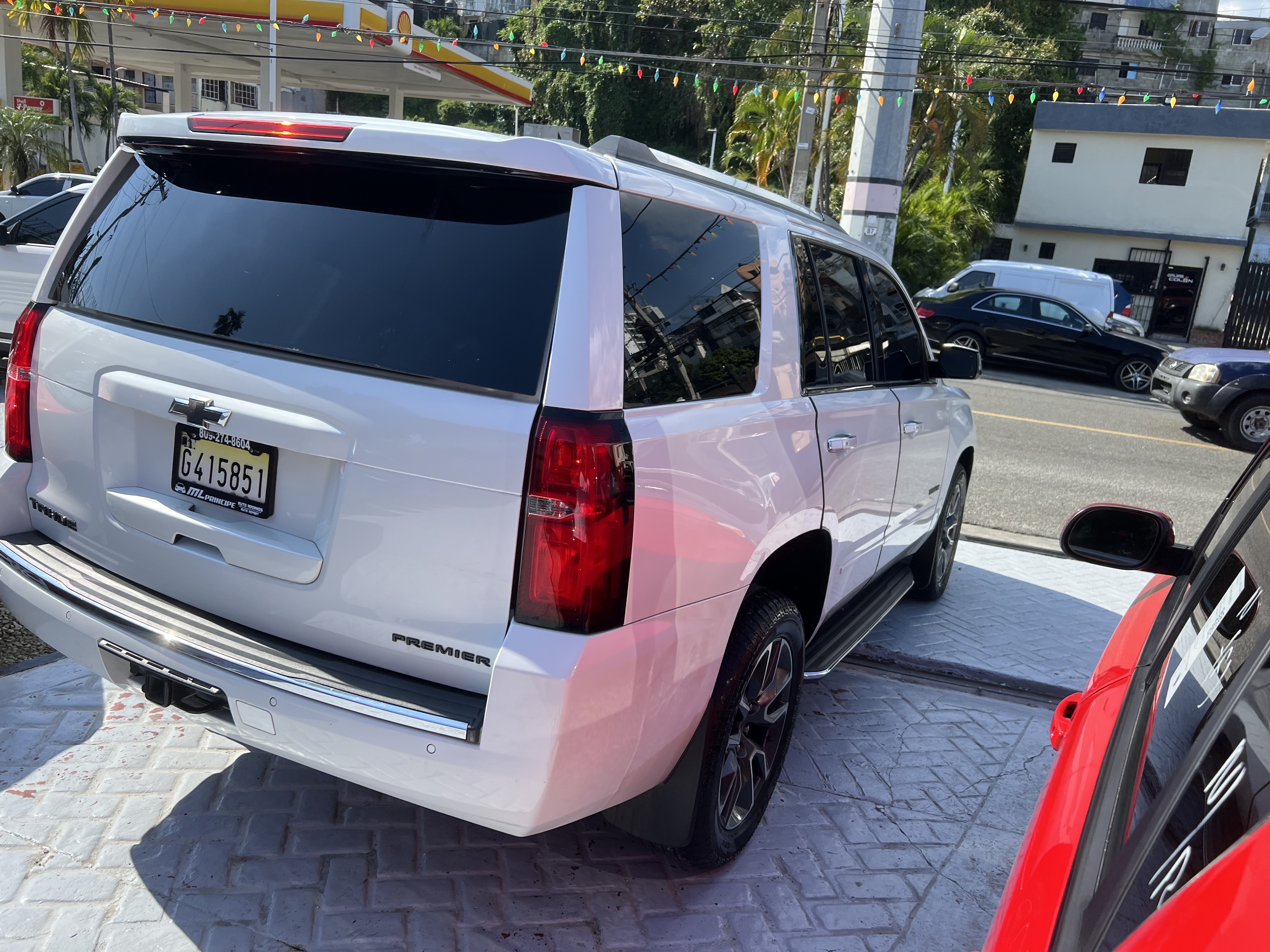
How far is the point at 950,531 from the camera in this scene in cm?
557

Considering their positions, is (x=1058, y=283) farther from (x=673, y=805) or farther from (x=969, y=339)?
(x=673, y=805)

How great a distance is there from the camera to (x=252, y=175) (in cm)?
265

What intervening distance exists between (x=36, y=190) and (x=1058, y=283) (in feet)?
69.4

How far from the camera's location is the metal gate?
23.2 m

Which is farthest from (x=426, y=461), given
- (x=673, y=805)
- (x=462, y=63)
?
(x=462, y=63)

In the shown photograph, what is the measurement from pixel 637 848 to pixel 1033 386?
15.3 metres

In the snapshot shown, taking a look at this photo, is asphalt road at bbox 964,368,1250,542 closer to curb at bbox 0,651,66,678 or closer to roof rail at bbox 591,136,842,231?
roof rail at bbox 591,136,842,231

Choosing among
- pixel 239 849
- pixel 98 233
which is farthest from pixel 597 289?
pixel 239 849

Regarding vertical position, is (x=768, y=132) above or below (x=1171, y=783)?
above

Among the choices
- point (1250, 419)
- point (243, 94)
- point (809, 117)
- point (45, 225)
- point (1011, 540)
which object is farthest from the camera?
point (243, 94)

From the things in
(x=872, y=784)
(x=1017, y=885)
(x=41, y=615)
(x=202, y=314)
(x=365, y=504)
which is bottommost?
(x=872, y=784)

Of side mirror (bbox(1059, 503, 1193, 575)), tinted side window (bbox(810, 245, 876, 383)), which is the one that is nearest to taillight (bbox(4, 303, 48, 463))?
tinted side window (bbox(810, 245, 876, 383))

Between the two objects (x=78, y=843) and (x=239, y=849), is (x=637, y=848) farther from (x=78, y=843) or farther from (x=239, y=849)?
(x=78, y=843)

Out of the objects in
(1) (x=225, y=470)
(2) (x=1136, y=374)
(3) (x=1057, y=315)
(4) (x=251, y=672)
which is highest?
(1) (x=225, y=470)
